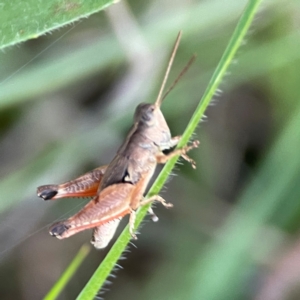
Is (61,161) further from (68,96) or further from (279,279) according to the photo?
(279,279)

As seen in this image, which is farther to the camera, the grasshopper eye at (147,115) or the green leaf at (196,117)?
the grasshopper eye at (147,115)

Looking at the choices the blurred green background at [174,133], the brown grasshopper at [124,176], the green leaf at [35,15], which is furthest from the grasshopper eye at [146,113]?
the green leaf at [35,15]

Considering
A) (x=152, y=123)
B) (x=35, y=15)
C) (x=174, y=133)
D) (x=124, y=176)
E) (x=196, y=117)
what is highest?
(x=35, y=15)

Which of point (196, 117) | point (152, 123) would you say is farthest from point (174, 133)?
point (196, 117)

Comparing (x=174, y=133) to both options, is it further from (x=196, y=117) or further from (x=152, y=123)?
(x=196, y=117)

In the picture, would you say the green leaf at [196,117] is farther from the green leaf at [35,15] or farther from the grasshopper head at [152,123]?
the grasshopper head at [152,123]
